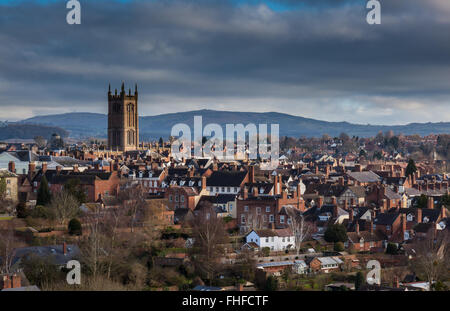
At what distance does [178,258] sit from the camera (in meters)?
36.6

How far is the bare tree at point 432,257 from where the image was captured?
118ft

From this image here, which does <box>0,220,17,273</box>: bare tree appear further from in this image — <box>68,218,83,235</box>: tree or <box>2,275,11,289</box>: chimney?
<box>68,218,83,235</box>: tree

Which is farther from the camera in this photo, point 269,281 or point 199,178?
point 199,178

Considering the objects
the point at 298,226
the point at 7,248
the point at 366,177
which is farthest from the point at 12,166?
the point at 366,177

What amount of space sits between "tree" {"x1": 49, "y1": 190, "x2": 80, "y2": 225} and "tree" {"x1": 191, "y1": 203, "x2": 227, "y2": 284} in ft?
25.8

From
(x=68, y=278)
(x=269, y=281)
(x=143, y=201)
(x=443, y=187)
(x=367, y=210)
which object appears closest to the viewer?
(x=68, y=278)

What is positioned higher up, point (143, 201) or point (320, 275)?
point (143, 201)

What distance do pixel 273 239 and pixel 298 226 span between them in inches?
98.1

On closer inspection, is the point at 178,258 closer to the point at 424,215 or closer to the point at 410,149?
the point at 424,215

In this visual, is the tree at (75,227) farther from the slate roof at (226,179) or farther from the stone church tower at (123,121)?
the stone church tower at (123,121)

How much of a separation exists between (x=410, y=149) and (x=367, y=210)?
113531mm

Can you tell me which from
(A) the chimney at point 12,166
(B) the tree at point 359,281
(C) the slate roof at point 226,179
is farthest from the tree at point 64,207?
(B) the tree at point 359,281
